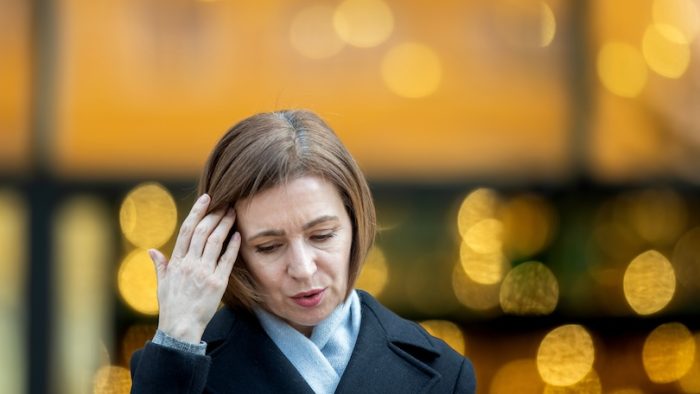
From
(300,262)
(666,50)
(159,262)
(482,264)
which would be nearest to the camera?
A: (300,262)

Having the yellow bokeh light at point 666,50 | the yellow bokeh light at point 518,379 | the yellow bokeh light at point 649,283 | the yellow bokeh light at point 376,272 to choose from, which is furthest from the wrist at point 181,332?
the yellow bokeh light at point 666,50

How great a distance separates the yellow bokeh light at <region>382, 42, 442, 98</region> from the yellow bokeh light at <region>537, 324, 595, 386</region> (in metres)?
1.09

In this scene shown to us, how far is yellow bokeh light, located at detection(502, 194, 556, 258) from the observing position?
18.1ft

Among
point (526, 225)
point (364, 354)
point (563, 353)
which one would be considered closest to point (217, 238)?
point (364, 354)

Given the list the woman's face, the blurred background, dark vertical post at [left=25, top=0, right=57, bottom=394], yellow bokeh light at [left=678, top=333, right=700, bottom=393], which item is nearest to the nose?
the woman's face

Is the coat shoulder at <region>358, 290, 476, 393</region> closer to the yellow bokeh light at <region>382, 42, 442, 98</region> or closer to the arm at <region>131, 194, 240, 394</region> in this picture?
the arm at <region>131, 194, 240, 394</region>

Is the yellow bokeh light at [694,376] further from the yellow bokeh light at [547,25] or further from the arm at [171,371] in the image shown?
the arm at [171,371]

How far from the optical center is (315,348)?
254cm

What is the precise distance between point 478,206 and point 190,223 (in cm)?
313

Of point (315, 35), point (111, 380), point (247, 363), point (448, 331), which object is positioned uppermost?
point (315, 35)

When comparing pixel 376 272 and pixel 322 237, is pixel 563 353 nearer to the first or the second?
pixel 376 272

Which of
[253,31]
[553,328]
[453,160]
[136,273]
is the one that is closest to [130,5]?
[253,31]

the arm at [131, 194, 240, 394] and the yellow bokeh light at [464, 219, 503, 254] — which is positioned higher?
the arm at [131, 194, 240, 394]

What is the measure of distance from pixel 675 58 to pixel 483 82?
2.56 feet
